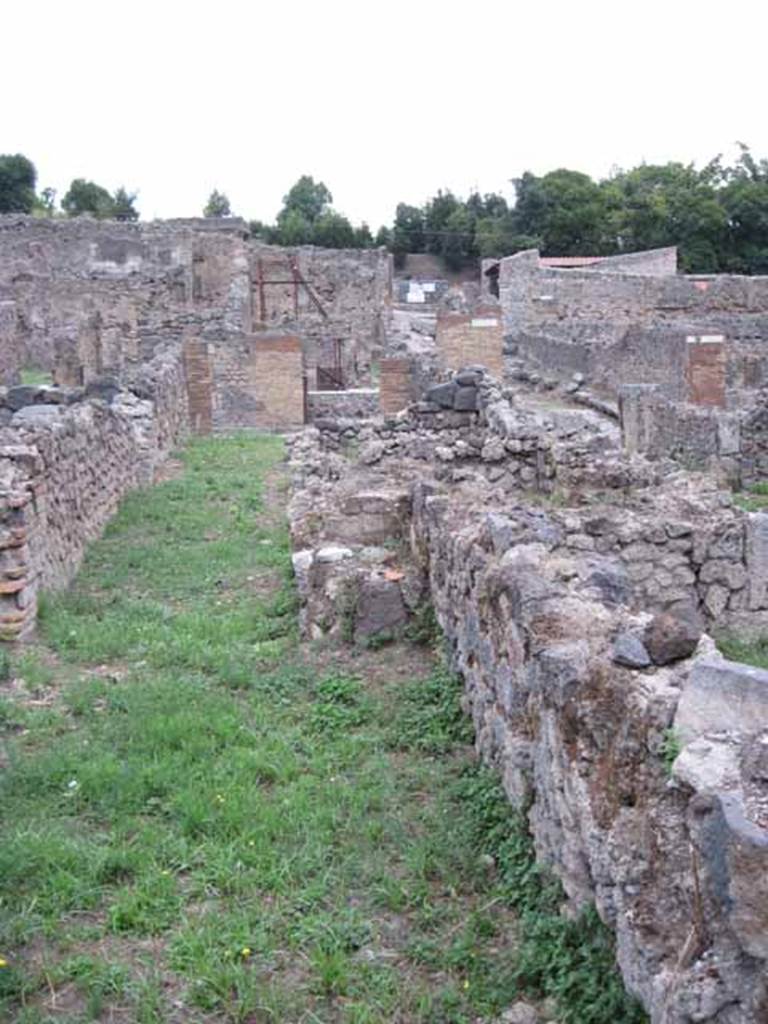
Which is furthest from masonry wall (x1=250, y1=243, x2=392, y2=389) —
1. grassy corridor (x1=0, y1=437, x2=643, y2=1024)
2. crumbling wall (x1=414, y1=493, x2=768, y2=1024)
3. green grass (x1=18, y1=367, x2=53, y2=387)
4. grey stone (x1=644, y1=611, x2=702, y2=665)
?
grey stone (x1=644, y1=611, x2=702, y2=665)

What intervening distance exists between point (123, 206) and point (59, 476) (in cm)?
5392

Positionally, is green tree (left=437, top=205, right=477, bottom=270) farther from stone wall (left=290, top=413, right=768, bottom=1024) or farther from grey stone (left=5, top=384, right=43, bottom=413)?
stone wall (left=290, top=413, right=768, bottom=1024)

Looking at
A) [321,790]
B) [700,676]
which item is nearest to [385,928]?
[321,790]

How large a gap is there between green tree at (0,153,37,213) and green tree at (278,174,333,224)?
1318 cm

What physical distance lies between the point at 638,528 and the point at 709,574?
0.50m

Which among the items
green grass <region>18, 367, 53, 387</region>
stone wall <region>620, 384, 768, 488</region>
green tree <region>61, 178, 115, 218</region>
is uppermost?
green tree <region>61, 178, 115, 218</region>

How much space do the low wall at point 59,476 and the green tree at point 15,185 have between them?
42.4m

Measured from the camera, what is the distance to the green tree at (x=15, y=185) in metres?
54.3

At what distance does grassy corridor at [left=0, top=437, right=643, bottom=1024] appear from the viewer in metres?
3.48

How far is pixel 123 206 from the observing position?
196 feet

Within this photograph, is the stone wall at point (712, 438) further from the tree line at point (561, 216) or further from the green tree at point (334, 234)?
the green tree at point (334, 234)

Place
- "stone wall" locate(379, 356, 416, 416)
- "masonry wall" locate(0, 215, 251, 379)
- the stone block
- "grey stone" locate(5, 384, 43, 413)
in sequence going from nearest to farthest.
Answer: the stone block, "grey stone" locate(5, 384, 43, 413), "stone wall" locate(379, 356, 416, 416), "masonry wall" locate(0, 215, 251, 379)

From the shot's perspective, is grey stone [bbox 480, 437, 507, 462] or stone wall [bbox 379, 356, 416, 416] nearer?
grey stone [bbox 480, 437, 507, 462]

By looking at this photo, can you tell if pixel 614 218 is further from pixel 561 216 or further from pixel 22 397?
pixel 22 397
